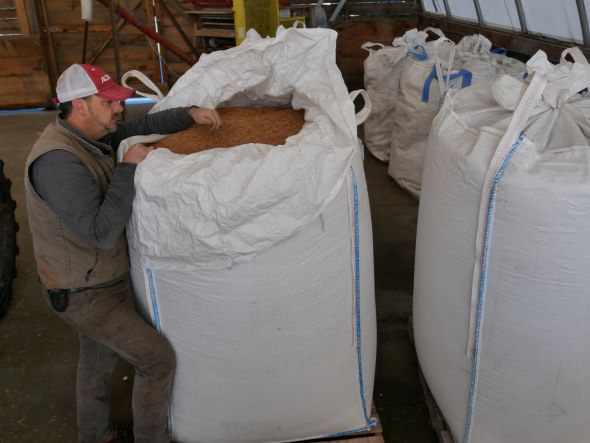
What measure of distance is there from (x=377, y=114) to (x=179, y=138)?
3287 mm

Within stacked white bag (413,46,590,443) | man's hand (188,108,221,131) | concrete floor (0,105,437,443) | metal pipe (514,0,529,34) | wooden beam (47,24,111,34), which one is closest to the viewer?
stacked white bag (413,46,590,443)

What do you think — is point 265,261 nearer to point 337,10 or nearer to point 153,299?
point 153,299

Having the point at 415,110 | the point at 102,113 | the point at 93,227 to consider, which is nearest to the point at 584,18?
the point at 415,110

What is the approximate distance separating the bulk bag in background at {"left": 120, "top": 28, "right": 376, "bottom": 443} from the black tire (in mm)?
1496

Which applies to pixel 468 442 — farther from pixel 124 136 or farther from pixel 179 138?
pixel 124 136

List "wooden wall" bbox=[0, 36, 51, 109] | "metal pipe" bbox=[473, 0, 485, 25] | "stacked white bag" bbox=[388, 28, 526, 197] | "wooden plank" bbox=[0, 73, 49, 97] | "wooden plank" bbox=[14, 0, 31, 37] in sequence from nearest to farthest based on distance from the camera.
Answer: "stacked white bag" bbox=[388, 28, 526, 197], "metal pipe" bbox=[473, 0, 485, 25], "wooden plank" bbox=[14, 0, 31, 37], "wooden wall" bbox=[0, 36, 51, 109], "wooden plank" bbox=[0, 73, 49, 97]

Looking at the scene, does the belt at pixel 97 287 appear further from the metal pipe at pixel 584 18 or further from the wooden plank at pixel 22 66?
the wooden plank at pixel 22 66

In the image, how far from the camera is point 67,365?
2.25m

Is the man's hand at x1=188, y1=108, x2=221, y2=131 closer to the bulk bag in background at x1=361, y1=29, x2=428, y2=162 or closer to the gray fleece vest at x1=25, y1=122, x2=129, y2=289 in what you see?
the gray fleece vest at x1=25, y1=122, x2=129, y2=289

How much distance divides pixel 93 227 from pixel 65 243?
0.15m

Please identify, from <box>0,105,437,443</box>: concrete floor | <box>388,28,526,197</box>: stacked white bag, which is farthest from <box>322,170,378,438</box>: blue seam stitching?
<box>388,28,526,197</box>: stacked white bag

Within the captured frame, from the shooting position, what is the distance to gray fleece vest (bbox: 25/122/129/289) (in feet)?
4.47

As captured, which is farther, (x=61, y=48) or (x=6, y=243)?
(x=61, y=48)

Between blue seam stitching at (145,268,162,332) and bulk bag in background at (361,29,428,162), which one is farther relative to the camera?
bulk bag in background at (361,29,428,162)
